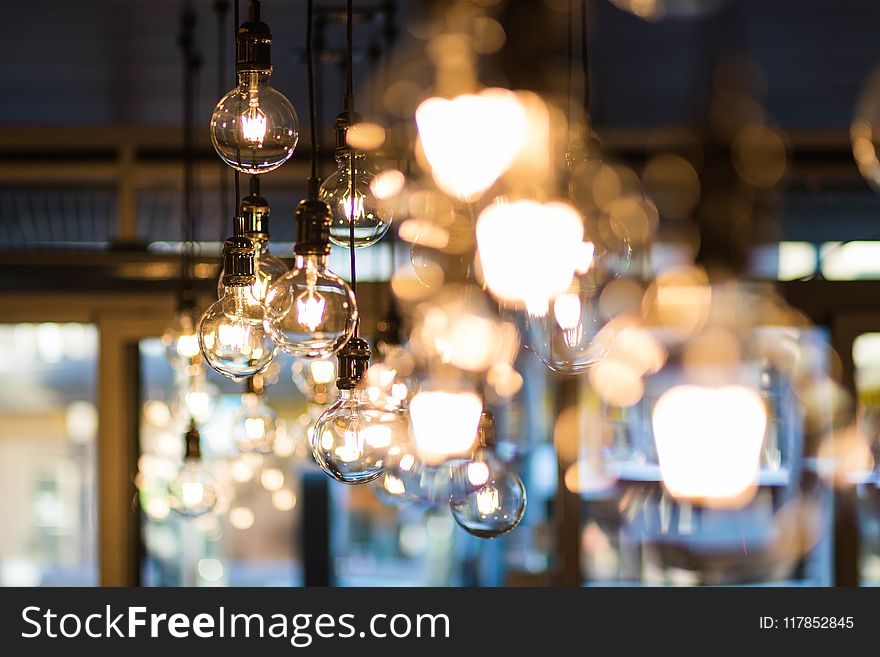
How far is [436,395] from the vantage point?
2.37 meters

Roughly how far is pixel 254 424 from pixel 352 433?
153cm

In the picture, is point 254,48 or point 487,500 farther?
point 487,500

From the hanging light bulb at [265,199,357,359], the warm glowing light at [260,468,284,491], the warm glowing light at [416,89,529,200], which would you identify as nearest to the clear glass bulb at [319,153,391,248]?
the hanging light bulb at [265,199,357,359]

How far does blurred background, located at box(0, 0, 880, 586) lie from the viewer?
393 cm

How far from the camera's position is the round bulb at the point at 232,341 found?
1755 mm

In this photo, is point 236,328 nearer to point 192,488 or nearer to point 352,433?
point 352,433

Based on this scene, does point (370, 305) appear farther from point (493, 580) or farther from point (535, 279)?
point (535, 279)

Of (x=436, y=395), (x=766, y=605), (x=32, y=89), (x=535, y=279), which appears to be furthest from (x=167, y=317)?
(x=535, y=279)

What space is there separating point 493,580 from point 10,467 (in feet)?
9.62

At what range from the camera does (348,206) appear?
1944 mm

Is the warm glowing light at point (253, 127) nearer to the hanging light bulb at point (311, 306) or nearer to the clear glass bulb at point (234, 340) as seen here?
the hanging light bulb at point (311, 306)

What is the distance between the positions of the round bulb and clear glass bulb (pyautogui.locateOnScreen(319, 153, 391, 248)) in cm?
23

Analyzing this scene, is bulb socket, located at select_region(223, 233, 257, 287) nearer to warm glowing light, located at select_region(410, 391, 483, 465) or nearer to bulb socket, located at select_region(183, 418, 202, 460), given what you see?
warm glowing light, located at select_region(410, 391, 483, 465)

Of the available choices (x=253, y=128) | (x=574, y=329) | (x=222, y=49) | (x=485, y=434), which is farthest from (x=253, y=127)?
(x=222, y=49)
